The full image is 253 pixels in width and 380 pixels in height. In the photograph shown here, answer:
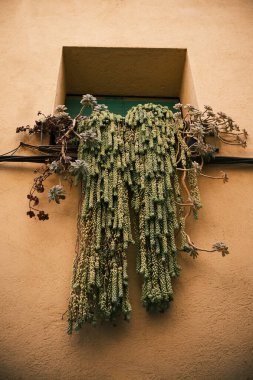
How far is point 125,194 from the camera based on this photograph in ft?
7.29

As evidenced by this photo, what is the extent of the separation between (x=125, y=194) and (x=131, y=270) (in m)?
Result: 0.54

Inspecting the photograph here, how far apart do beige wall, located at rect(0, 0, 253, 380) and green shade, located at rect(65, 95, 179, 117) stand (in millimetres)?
378

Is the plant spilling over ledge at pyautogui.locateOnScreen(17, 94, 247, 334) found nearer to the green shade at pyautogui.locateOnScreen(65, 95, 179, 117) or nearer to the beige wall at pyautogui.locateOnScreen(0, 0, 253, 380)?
the beige wall at pyautogui.locateOnScreen(0, 0, 253, 380)

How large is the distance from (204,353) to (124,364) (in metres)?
0.52

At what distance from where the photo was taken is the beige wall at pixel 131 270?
200cm

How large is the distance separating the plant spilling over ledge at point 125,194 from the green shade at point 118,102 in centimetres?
90

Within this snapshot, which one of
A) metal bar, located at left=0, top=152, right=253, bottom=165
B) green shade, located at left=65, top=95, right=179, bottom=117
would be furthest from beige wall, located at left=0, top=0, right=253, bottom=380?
green shade, located at left=65, top=95, right=179, bottom=117

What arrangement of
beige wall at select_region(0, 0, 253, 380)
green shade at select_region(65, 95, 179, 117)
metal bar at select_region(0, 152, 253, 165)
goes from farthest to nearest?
green shade at select_region(65, 95, 179, 117) → metal bar at select_region(0, 152, 253, 165) → beige wall at select_region(0, 0, 253, 380)

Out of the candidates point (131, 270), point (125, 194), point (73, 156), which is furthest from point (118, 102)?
point (131, 270)

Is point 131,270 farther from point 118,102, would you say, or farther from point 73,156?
point 118,102

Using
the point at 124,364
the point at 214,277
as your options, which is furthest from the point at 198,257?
the point at 124,364

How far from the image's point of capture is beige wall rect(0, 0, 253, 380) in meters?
2.00

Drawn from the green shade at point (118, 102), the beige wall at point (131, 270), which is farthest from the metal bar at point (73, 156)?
the green shade at point (118, 102)

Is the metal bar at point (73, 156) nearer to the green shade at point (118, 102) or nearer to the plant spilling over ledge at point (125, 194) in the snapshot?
the plant spilling over ledge at point (125, 194)
